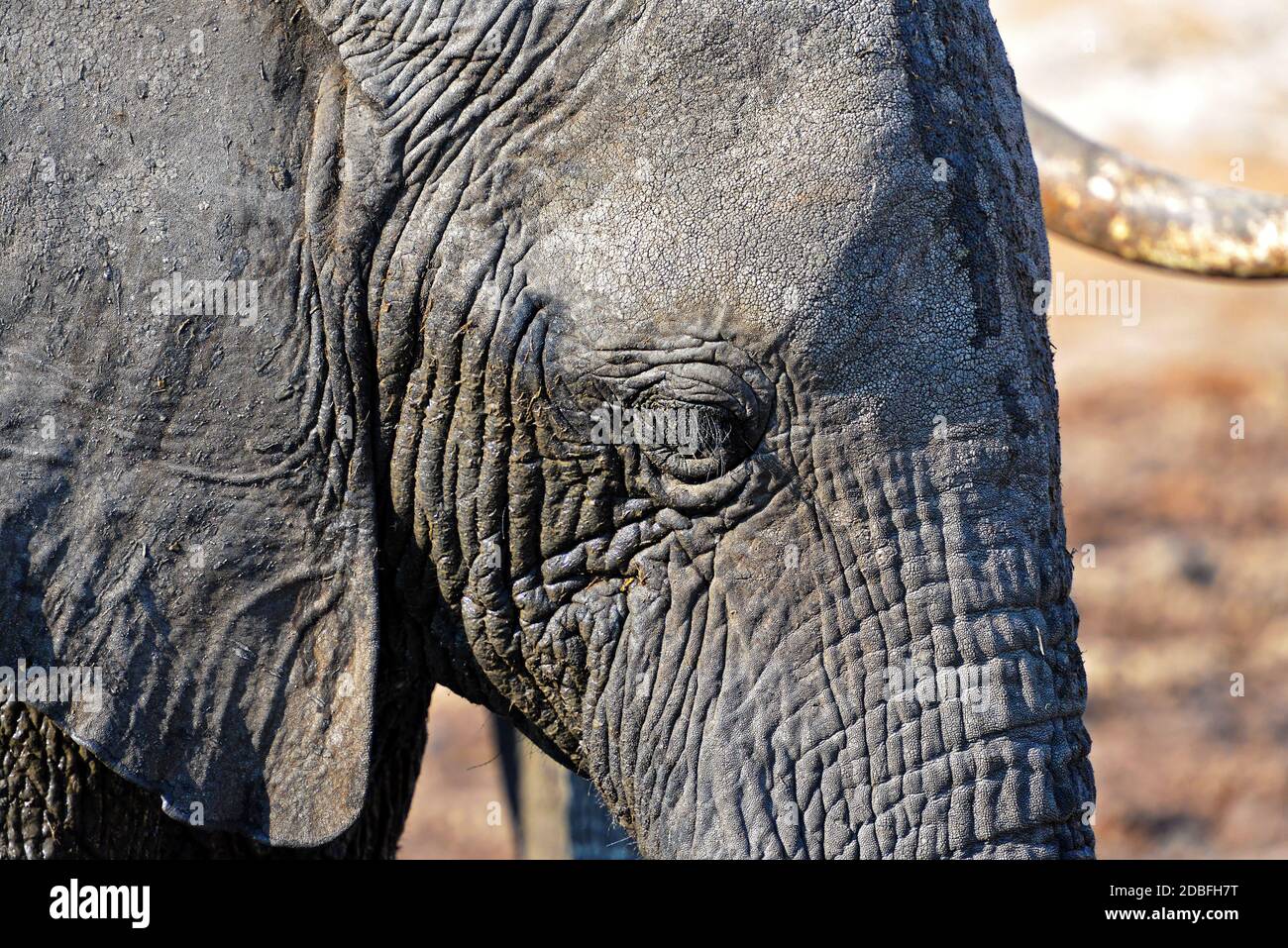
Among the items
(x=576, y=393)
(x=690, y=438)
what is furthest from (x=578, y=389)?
(x=690, y=438)

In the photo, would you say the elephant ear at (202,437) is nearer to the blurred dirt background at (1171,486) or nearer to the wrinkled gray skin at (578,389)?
the wrinkled gray skin at (578,389)

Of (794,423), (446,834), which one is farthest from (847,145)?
(446,834)

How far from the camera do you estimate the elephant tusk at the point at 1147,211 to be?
3781 millimetres

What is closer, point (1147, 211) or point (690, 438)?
point (690, 438)

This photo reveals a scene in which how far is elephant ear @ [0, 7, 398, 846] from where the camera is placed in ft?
7.35

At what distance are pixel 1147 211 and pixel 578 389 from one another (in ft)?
6.89

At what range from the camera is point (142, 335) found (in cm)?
226

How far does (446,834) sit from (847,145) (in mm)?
4800

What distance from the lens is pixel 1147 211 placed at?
12.6ft

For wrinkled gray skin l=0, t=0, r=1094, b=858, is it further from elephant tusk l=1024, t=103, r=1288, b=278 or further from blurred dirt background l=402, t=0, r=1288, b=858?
blurred dirt background l=402, t=0, r=1288, b=858

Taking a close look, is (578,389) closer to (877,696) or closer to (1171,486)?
(877,696)

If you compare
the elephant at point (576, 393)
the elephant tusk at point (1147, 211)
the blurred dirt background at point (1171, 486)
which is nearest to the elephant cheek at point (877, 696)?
the elephant at point (576, 393)

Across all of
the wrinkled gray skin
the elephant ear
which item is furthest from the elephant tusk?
the elephant ear

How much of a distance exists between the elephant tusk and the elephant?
1539 mm
